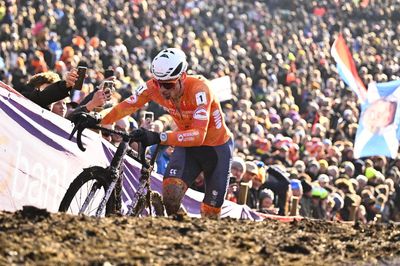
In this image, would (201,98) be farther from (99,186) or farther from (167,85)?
(99,186)

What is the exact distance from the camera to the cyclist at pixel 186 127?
32.8 ft

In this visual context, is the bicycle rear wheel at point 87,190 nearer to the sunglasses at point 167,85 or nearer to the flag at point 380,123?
the sunglasses at point 167,85

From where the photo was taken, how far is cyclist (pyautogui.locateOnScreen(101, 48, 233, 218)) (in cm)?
1000

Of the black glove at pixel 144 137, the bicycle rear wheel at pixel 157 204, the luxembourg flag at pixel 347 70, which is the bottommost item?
the bicycle rear wheel at pixel 157 204

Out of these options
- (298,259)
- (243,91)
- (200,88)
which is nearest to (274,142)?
(243,91)

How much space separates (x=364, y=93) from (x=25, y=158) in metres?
10.4

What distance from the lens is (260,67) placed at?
29.8 metres

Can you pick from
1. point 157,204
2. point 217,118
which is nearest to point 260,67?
point 157,204

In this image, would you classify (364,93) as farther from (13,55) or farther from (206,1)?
(206,1)

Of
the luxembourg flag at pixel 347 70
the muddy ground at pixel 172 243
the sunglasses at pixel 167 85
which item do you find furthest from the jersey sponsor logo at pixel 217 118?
the luxembourg flag at pixel 347 70

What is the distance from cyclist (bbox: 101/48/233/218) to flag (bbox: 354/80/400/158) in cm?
804

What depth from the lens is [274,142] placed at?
69.0 feet

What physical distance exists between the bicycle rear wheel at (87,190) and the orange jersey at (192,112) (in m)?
0.80

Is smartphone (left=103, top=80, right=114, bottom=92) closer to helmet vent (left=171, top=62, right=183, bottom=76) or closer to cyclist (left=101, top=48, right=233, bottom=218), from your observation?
cyclist (left=101, top=48, right=233, bottom=218)
